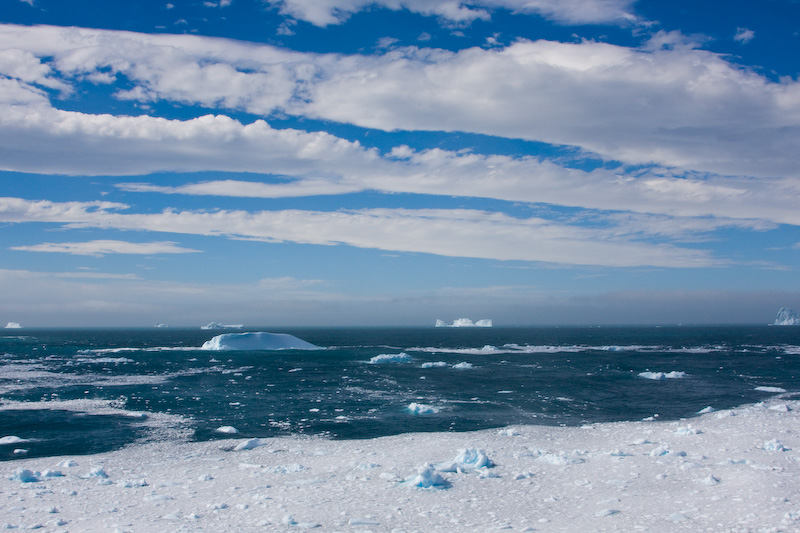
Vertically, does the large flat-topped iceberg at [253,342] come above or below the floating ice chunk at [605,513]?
below

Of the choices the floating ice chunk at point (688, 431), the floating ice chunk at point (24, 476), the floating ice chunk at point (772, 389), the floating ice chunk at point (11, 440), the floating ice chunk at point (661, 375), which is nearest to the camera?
the floating ice chunk at point (24, 476)

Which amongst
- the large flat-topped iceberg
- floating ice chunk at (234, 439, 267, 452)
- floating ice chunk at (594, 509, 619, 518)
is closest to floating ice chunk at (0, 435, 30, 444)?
floating ice chunk at (234, 439, 267, 452)

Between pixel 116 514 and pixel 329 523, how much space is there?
15.4ft

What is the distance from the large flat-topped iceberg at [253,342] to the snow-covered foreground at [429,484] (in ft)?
183

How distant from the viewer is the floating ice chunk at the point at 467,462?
47.0 ft

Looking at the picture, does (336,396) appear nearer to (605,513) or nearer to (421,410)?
(421,410)

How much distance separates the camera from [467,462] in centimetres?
1470

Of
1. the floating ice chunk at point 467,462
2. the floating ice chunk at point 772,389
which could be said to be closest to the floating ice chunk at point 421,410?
the floating ice chunk at point 467,462

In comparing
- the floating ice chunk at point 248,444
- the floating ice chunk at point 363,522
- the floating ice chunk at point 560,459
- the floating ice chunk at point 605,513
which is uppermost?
the floating ice chunk at point 605,513

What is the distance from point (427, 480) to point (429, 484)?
0.10 meters

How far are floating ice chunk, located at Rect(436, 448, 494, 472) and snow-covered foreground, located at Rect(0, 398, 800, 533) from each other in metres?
0.04

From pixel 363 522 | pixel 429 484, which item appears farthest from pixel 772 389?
pixel 363 522

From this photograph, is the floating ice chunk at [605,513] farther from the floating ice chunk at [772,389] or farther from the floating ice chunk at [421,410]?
the floating ice chunk at [772,389]

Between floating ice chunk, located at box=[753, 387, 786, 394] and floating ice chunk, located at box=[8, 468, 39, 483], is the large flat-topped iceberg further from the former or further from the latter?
floating ice chunk, located at box=[8, 468, 39, 483]
